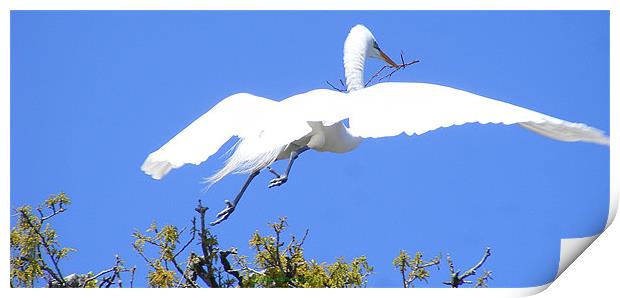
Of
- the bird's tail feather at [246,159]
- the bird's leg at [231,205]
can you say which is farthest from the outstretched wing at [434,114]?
the bird's leg at [231,205]

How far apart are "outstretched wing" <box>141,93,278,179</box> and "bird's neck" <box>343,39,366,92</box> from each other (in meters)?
0.53

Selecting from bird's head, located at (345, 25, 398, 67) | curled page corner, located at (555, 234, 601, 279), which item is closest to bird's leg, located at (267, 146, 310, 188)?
bird's head, located at (345, 25, 398, 67)

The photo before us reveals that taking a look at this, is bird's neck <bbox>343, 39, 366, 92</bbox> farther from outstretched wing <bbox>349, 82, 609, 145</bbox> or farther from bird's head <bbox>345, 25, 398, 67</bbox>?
outstretched wing <bbox>349, 82, 609, 145</bbox>

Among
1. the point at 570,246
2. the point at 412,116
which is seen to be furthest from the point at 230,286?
the point at 570,246

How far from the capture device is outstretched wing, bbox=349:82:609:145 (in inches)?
189

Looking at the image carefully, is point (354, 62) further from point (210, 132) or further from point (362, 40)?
point (210, 132)

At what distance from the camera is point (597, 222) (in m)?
5.20

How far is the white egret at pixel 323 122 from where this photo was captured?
485 cm

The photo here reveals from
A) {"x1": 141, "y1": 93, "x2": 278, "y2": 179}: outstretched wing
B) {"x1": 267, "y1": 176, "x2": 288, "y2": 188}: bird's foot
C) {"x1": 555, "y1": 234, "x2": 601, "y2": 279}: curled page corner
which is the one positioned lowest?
{"x1": 555, "y1": 234, "x2": 601, "y2": 279}: curled page corner

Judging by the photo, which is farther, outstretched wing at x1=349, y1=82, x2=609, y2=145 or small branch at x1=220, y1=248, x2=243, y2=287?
small branch at x1=220, y1=248, x2=243, y2=287

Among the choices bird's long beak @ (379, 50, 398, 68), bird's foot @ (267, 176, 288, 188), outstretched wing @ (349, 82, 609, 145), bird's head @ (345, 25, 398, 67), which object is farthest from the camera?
bird's long beak @ (379, 50, 398, 68)

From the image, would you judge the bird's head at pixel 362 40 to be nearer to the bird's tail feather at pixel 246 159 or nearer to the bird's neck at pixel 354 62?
the bird's neck at pixel 354 62

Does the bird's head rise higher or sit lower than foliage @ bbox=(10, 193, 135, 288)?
higher
